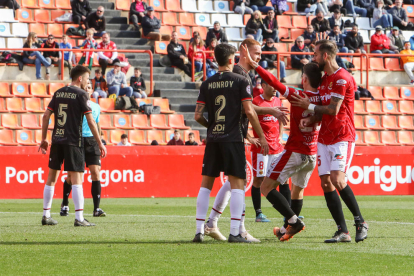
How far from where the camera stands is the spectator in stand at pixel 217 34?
2297 centimetres

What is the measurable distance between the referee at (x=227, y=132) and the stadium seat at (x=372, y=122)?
1579 cm

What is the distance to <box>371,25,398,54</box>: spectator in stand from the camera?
25.1 metres

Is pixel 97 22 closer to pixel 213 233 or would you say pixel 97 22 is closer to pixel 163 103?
pixel 163 103

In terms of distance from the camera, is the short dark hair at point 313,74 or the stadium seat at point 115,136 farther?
the stadium seat at point 115,136

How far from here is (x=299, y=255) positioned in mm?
6754

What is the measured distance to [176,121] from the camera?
20812 millimetres

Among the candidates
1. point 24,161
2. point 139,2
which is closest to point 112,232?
point 24,161

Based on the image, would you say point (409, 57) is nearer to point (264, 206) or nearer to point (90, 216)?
point (264, 206)

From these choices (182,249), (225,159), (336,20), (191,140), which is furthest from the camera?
(336,20)

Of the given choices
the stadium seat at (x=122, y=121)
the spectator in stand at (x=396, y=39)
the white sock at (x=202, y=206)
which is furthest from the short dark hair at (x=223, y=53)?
the spectator in stand at (x=396, y=39)

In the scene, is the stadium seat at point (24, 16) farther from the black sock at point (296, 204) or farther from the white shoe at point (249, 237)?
the white shoe at point (249, 237)

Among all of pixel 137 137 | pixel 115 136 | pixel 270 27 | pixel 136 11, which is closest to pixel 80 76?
pixel 115 136

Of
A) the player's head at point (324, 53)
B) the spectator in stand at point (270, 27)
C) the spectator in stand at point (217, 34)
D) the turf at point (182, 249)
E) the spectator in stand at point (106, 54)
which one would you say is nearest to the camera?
the turf at point (182, 249)

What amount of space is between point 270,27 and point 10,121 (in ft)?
31.6
